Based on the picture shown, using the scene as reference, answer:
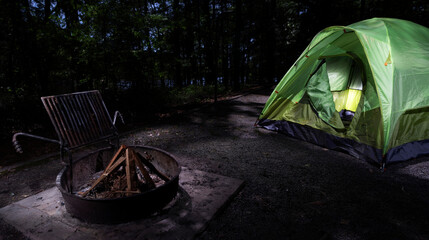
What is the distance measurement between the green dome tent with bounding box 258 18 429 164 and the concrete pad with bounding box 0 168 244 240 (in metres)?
2.67

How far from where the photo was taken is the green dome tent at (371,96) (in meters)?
4.22

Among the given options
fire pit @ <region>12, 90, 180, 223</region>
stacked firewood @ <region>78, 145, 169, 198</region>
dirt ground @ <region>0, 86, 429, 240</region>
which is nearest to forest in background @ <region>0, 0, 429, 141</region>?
dirt ground @ <region>0, 86, 429, 240</region>

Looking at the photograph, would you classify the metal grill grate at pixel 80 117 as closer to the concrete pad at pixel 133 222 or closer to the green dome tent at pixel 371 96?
the concrete pad at pixel 133 222

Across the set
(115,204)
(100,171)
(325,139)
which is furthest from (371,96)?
(100,171)

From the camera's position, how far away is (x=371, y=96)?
4523 millimetres

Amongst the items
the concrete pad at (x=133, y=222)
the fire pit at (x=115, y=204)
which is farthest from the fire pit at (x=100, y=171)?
the concrete pad at (x=133, y=222)

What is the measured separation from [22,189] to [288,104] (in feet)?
17.2

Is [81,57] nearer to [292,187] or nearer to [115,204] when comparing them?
[115,204]

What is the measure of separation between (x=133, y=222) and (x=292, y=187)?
85.4 inches

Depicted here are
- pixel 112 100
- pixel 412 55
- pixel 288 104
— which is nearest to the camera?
pixel 412 55

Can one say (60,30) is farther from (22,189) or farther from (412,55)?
(412,55)

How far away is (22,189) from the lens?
3.51m

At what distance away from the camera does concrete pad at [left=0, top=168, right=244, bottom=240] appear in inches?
95.1

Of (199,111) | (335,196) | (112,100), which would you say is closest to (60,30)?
(112,100)
